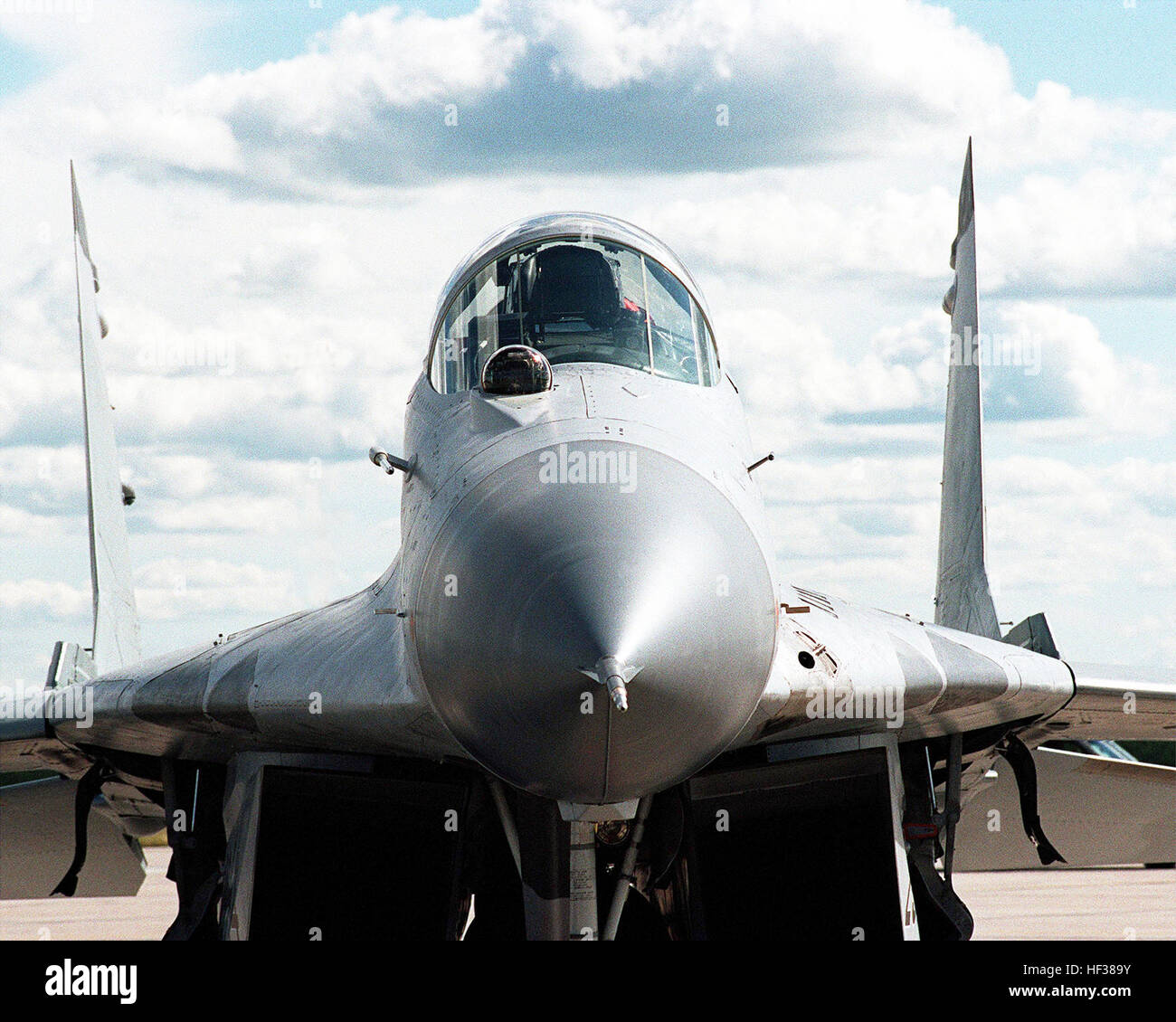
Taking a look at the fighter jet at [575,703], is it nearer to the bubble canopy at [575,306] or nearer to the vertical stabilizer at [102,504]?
the bubble canopy at [575,306]

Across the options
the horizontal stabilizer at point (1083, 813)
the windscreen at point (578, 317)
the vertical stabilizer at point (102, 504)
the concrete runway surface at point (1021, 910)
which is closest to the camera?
the windscreen at point (578, 317)

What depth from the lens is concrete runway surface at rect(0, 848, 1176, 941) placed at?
15.5 metres

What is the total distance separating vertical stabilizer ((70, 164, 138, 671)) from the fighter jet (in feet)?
8.15

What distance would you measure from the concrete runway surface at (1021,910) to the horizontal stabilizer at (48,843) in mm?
5007

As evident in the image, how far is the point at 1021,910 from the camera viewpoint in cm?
1869

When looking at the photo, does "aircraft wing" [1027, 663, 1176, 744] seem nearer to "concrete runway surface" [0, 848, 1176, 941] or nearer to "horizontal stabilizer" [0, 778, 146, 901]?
"concrete runway surface" [0, 848, 1176, 941]

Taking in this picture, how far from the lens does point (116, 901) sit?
2598 cm

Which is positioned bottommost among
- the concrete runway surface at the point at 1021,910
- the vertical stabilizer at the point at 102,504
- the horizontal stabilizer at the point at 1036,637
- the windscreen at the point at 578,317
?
the concrete runway surface at the point at 1021,910

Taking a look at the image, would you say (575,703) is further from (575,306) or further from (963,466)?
(963,466)

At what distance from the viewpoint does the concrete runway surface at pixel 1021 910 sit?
1552cm

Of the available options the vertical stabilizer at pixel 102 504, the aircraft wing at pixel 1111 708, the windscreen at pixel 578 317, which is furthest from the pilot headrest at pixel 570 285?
the vertical stabilizer at pixel 102 504

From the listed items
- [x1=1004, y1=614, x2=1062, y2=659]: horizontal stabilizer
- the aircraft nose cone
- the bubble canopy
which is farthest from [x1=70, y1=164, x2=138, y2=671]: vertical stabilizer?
the aircraft nose cone

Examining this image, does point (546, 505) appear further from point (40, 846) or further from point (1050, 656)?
point (40, 846)

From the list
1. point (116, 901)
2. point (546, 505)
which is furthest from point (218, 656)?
point (116, 901)
